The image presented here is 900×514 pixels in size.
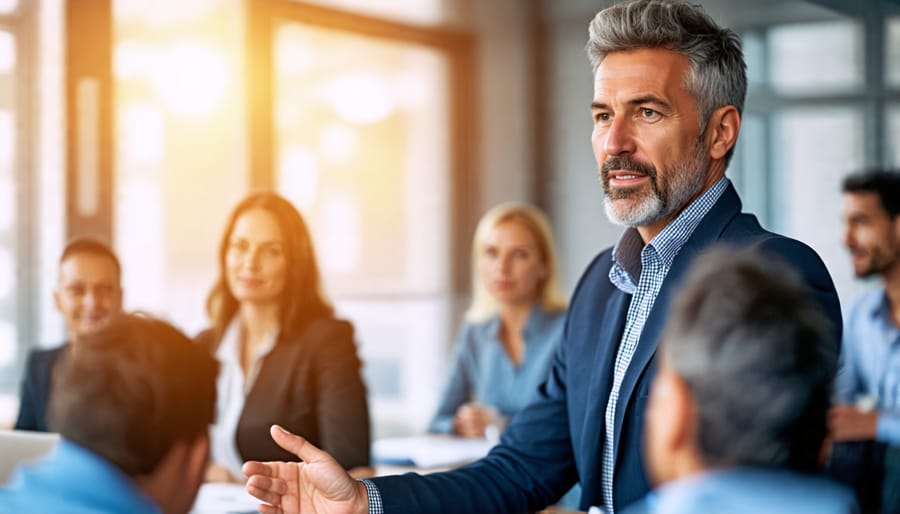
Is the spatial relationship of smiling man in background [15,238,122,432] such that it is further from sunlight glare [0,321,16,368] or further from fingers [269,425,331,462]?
fingers [269,425,331,462]

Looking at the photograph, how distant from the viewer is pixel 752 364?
1134 millimetres

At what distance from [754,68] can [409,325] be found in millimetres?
2677

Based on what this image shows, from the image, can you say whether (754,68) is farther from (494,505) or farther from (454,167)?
(494,505)

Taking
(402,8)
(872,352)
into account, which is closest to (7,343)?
(402,8)

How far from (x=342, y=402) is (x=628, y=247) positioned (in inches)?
59.1

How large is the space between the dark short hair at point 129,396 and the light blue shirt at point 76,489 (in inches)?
0.8

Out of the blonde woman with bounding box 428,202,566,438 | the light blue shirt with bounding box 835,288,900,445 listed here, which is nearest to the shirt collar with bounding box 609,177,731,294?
the blonde woman with bounding box 428,202,566,438

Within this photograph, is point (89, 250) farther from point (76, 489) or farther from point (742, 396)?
point (742, 396)

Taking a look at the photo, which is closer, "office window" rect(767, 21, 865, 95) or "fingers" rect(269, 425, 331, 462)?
"fingers" rect(269, 425, 331, 462)

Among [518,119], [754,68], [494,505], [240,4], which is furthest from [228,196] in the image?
[494,505]

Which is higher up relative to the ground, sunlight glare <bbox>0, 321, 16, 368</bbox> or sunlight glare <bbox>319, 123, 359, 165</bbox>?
sunlight glare <bbox>319, 123, 359, 165</bbox>

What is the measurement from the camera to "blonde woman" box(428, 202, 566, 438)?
4.52 metres

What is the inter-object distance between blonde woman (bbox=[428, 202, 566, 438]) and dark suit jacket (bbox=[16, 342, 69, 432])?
1.64 meters

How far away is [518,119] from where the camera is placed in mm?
6859
